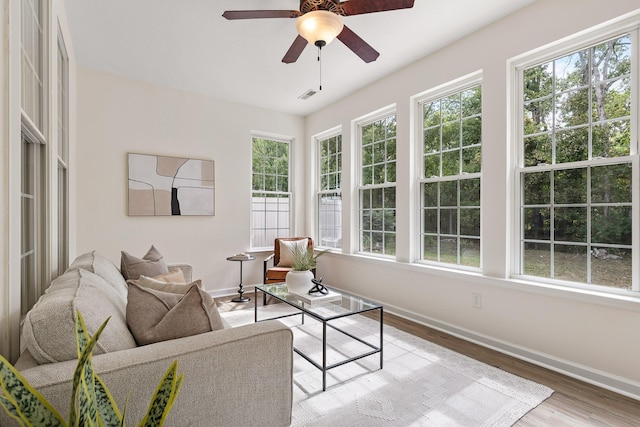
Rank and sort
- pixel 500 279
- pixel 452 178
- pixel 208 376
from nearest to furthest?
pixel 208 376
pixel 500 279
pixel 452 178

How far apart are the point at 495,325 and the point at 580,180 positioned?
137 cm

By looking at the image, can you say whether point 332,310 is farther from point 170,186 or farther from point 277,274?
point 170,186

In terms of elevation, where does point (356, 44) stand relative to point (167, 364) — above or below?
above

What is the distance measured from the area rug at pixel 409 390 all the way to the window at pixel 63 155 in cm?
225

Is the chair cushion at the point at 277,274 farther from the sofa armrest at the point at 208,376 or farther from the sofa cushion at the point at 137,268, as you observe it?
the sofa armrest at the point at 208,376

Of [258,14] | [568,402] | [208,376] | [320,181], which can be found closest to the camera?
[208,376]

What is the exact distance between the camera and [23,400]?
0.74 metres

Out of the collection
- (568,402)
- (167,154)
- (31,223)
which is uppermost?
(167,154)

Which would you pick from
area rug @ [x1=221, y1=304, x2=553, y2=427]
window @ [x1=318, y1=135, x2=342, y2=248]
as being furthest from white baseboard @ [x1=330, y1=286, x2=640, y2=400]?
window @ [x1=318, y1=135, x2=342, y2=248]

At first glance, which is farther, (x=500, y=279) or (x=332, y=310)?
(x=500, y=279)

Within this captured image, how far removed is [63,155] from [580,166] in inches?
170

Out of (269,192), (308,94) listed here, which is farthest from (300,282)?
(308,94)

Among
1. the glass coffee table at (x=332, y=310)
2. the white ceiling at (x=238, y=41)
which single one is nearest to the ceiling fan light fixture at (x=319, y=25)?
the white ceiling at (x=238, y=41)

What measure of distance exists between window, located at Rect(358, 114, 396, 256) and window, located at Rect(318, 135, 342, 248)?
487 millimetres
